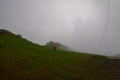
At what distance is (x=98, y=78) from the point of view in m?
38.8

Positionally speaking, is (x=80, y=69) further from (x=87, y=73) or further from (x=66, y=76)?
(x=66, y=76)

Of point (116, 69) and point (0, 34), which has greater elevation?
point (0, 34)

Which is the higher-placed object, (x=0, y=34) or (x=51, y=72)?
(x=0, y=34)

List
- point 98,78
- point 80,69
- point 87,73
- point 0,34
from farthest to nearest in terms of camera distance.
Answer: point 0,34 < point 80,69 < point 87,73 < point 98,78

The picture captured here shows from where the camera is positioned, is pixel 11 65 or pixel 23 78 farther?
pixel 11 65

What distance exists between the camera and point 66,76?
39.1m

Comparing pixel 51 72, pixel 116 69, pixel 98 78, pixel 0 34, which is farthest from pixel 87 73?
pixel 0 34

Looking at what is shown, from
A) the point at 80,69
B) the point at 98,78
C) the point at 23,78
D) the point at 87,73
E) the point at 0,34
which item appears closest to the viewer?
the point at 23,78

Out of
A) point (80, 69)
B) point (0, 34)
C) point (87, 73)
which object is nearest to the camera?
point (87, 73)

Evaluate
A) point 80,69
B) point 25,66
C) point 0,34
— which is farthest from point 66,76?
point 0,34

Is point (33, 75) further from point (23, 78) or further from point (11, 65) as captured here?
point (11, 65)

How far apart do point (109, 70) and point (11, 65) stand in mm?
18837

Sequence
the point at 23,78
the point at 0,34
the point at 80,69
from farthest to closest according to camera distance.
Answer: the point at 0,34 < the point at 80,69 < the point at 23,78

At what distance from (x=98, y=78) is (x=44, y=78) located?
8.94 m
